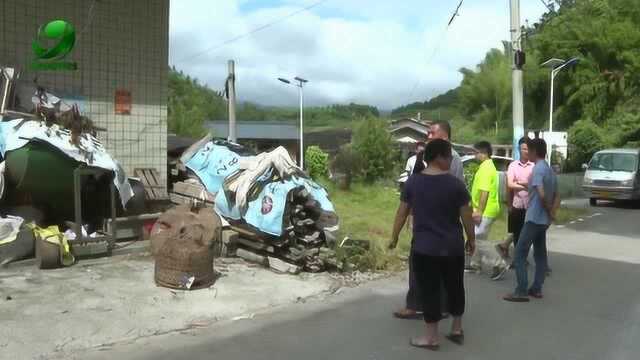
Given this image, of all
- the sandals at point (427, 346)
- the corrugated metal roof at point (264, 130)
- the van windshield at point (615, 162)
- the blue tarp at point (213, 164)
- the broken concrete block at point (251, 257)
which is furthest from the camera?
the corrugated metal roof at point (264, 130)

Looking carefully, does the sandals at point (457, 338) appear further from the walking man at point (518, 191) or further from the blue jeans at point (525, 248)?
the walking man at point (518, 191)

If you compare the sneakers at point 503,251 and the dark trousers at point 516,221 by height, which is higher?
the dark trousers at point 516,221

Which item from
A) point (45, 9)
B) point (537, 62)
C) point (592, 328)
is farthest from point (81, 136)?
point (537, 62)

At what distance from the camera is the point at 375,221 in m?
14.3

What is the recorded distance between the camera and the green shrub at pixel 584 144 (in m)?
39.9

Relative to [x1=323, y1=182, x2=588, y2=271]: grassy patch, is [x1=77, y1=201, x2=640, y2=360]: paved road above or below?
below

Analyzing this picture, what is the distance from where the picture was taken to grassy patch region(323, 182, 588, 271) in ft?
31.1

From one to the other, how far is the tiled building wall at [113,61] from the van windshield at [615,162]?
17328 millimetres

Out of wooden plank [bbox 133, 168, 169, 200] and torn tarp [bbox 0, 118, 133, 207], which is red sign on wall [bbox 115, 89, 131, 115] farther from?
torn tarp [bbox 0, 118, 133, 207]

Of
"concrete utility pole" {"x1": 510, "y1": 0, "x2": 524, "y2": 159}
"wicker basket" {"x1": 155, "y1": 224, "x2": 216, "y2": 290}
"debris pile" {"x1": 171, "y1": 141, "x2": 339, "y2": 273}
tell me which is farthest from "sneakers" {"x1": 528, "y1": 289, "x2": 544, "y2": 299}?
"concrete utility pole" {"x1": 510, "y1": 0, "x2": 524, "y2": 159}

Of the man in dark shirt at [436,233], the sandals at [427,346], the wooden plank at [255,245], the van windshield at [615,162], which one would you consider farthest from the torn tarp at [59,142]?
the van windshield at [615,162]

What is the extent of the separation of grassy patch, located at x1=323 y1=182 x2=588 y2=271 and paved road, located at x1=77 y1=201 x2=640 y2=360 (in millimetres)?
609

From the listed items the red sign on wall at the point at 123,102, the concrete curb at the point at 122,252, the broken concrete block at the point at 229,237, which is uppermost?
the red sign on wall at the point at 123,102

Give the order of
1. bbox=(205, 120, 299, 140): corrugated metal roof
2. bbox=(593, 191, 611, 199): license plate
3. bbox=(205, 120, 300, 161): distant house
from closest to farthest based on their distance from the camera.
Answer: bbox=(593, 191, 611, 199): license plate < bbox=(205, 120, 300, 161): distant house < bbox=(205, 120, 299, 140): corrugated metal roof
